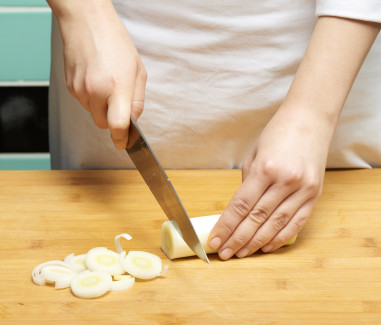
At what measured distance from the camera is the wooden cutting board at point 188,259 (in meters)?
0.86

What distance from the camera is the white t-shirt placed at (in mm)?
1239

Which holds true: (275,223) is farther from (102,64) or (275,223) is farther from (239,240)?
(102,64)

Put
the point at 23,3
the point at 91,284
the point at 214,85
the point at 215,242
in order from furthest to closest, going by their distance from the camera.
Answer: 1. the point at 23,3
2. the point at 214,85
3. the point at 215,242
4. the point at 91,284

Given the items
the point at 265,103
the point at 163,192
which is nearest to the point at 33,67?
the point at 265,103

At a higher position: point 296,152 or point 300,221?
point 296,152

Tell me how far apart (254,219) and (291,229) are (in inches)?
2.8

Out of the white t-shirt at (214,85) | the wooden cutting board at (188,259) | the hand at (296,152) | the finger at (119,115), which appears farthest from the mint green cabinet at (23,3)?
the hand at (296,152)

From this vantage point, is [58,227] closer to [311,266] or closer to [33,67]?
[311,266]

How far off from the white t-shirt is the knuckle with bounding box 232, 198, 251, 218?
0.36 m

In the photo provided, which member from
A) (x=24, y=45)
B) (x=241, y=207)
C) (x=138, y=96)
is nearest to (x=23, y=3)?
(x=24, y=45)

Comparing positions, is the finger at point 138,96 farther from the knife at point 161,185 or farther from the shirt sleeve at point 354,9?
the shirt sleeve at point 354,9

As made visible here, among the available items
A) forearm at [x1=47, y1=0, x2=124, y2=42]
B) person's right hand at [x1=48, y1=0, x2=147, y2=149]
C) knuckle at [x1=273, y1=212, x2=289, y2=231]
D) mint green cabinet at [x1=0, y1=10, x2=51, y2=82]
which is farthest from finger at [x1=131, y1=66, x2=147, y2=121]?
mint green cabinet at [x1=0, y1=10, x2=51, y2=82]

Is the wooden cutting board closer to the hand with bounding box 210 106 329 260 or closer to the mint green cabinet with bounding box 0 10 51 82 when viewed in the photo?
the hand with bounding box 210 106 329 260

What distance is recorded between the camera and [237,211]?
100 cm
